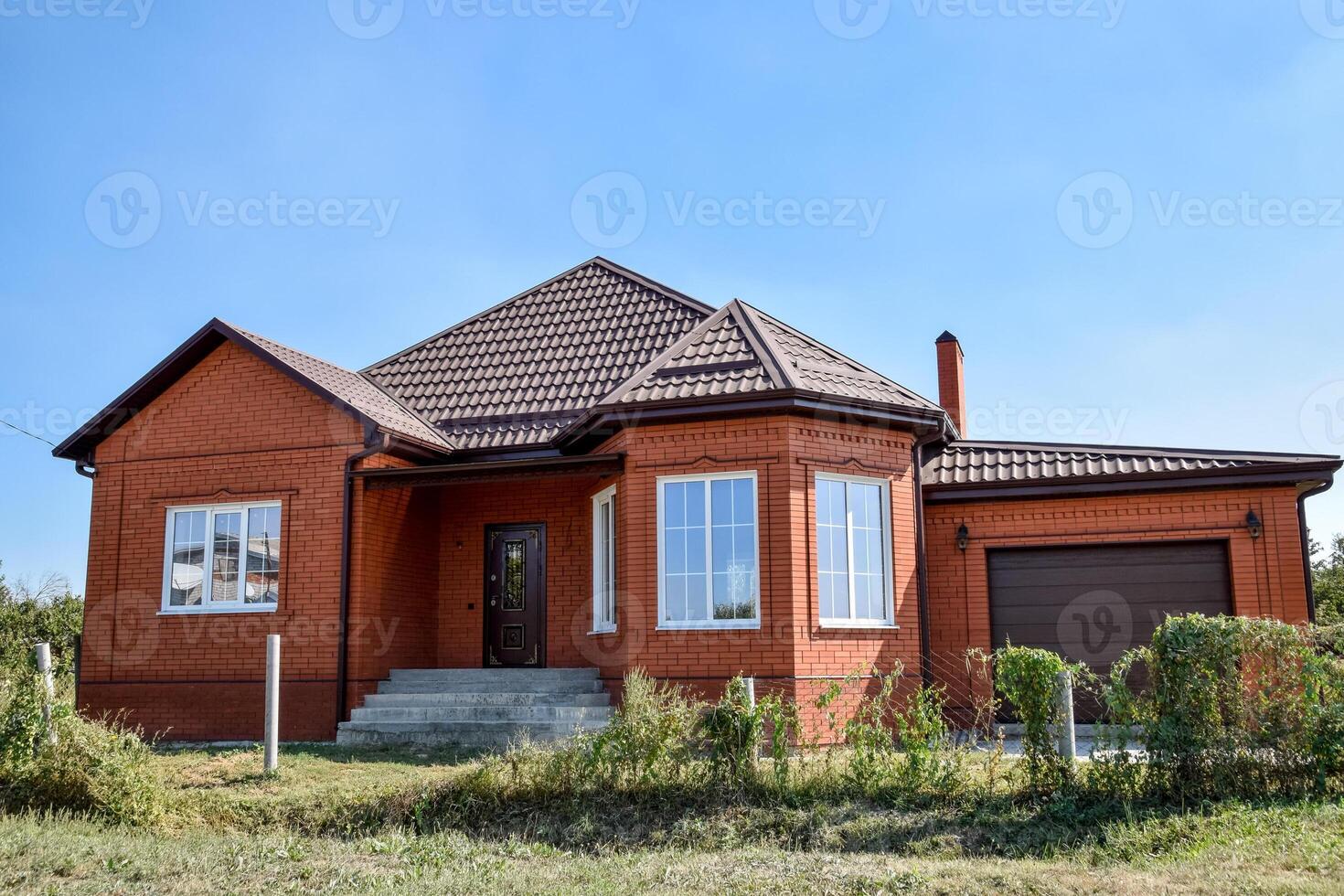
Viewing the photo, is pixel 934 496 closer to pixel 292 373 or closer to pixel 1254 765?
pixel 1254 765

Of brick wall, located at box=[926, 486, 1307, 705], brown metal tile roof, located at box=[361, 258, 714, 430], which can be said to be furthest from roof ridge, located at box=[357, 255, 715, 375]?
brick wall, located at box=[926, 486, 1307, 705]

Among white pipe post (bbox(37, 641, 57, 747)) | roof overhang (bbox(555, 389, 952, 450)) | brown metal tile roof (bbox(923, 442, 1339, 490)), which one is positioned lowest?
white pipe post (bbox(37, 641, 57, 747))

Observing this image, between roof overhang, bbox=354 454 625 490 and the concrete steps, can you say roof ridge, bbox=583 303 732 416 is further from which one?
the concrete steps

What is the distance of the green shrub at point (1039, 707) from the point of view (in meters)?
8.54

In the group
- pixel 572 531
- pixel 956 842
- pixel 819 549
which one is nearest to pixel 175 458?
pixel 572 531

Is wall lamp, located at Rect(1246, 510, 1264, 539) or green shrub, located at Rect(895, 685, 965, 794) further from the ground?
wall lamp, located at Rect(1246, 510, 1264, 539)

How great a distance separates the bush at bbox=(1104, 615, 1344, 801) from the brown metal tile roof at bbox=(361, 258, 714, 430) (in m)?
8.52

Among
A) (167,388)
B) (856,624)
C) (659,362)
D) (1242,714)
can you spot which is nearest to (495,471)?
(659,362)

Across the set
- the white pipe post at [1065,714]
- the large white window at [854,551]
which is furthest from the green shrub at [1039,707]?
the large white window at [854,551]

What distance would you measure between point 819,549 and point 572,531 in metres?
3.83

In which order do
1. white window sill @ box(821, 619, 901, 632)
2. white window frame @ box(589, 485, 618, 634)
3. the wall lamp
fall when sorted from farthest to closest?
1. white window frame @ box(589, 485, 618, 634)
2. the wall lamp
3. white window sill @ box(821, 619, 901, 632)

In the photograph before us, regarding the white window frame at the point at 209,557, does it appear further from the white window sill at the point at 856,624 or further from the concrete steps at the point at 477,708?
the white window sill at the point at 856,624

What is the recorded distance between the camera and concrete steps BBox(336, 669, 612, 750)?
40.3 feet

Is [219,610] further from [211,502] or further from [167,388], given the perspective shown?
[167,388]
